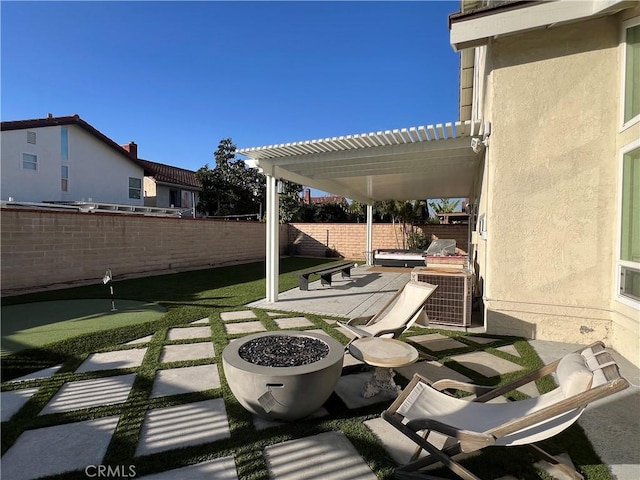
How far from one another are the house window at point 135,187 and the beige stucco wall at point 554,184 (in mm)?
22078

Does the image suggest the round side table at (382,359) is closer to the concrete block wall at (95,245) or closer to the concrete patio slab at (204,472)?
the concrete patio slab at (204,472)

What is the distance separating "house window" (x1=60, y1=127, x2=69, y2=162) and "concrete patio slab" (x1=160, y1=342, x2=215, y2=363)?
17689 mm

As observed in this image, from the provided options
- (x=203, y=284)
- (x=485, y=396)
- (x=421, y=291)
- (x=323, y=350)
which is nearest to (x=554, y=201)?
(x=421, y=291)

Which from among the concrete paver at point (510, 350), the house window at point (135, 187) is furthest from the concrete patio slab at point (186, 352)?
the house window at point (135, 187)

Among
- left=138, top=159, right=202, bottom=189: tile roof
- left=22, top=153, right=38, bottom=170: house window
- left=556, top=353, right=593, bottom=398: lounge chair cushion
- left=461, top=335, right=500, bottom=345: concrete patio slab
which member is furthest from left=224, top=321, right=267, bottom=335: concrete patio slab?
left=138, top=159, right=202, bottom=189: tile roof

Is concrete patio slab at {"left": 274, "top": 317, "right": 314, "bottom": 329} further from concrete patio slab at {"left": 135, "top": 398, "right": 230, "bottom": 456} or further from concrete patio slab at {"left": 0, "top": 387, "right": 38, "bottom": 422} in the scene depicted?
concrete patio slab at {"left": 0, "top": 387, "right": 38, "bottom": 422}

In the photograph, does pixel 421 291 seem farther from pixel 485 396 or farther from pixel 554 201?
pixel 554 201

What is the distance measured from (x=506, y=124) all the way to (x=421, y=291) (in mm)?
3298

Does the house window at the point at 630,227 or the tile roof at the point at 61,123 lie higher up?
the tile roof at the point at 61,123

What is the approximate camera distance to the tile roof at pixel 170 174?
23547mm

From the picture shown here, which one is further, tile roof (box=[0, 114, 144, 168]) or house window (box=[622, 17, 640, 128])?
tile roof (box=[0, 114, 144, 168])

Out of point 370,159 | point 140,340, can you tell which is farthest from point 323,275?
point 140,340

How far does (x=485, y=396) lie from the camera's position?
286 centimetres

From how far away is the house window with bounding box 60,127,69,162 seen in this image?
17.3m
